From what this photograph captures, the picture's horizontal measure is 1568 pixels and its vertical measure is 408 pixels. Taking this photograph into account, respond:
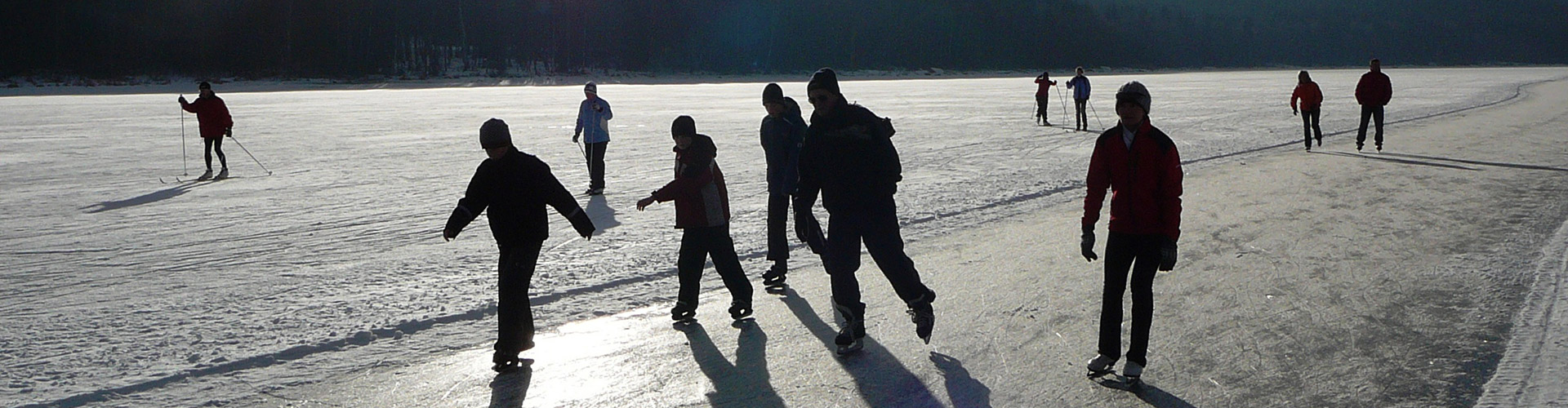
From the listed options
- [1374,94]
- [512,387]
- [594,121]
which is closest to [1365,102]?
[1374,94]

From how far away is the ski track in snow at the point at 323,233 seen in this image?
5379mm

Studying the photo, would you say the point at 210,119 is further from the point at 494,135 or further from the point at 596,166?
the point at 494,135

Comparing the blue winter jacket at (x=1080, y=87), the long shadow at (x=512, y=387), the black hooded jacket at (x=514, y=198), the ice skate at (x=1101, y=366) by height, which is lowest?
the long shadow at (x=512, y=387)

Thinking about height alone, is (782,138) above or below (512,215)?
above

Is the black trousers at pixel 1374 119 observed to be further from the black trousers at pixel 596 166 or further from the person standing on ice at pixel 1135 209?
the person standing on ice at pixel 1135 209

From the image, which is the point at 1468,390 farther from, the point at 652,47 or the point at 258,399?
the point at 652,47

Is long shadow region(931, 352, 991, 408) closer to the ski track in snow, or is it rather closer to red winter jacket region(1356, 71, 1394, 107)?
the ski track in snow

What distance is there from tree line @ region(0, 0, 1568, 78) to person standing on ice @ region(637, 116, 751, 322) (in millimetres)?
78666

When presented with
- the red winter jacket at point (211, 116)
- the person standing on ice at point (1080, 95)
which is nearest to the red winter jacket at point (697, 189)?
the red winter jacket at point (211, 116)

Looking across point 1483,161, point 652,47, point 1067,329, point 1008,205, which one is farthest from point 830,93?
point 652,47

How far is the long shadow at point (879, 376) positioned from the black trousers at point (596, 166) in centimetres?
647

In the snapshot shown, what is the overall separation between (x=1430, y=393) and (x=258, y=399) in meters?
4.70

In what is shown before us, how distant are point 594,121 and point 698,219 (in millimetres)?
6913

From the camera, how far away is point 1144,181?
4332 millimetres
